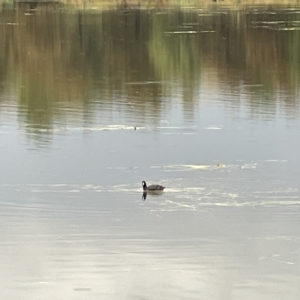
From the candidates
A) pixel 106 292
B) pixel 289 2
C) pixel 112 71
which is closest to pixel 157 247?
pixel 106 292

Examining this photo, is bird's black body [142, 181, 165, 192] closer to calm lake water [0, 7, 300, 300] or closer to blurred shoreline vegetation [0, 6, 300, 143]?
calm lake water [0, 7, 300, 300]

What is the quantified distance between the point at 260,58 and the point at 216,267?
18.7m

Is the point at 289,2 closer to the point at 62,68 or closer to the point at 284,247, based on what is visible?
the point at 62,68

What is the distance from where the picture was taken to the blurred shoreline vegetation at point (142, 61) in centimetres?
1850

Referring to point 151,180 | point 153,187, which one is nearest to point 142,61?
point 151,180

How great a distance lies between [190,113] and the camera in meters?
16.8

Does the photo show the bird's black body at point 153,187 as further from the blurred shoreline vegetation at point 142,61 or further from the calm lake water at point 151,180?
the blurred shoreline vegetation at point 142,61

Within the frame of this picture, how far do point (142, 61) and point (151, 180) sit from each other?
1539 centimetres

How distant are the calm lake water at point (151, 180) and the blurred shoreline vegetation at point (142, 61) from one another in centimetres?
9

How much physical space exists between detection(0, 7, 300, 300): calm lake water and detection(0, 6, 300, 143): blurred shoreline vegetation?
0.29 feet

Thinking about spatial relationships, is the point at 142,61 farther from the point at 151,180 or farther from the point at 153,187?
the point at 153,187

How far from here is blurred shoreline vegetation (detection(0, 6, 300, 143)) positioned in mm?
18500

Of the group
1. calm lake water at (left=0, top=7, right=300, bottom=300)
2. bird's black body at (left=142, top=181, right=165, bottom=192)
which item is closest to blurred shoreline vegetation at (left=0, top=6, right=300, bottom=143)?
calm lake water at (left=0, top=7, right=300, bottom=300)

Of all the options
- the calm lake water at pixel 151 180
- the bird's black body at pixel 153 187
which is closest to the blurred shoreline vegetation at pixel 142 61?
the calm lake water at pixel 151 180
